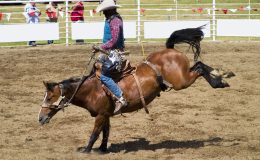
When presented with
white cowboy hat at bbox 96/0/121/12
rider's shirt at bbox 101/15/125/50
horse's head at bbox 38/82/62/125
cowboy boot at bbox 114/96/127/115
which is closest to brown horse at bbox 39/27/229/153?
horse's head at bbox 38/82/62/125

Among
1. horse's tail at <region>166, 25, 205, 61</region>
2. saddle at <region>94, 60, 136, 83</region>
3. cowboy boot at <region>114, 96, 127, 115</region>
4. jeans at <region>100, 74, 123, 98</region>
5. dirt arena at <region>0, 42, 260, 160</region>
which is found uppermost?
horse's tail at <region>166, 25, 205, 61</region>

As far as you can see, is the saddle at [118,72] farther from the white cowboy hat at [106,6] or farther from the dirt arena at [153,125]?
the dirt arena at [153,125]

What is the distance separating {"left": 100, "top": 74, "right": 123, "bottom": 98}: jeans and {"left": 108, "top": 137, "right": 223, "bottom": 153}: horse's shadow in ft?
2.67

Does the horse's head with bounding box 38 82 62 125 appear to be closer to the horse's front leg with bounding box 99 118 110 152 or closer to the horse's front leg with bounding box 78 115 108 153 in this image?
the horse's front leg with bounding box 78 115 108 153

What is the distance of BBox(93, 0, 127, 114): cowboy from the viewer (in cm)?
686

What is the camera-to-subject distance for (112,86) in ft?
22.6

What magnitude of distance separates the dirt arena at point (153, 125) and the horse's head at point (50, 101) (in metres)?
0.48

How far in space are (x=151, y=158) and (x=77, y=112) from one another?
3161 mm

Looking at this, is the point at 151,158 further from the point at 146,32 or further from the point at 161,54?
the point at 146,32

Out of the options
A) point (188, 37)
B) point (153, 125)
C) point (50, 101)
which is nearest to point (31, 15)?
point (153, 125)

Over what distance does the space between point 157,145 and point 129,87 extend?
0.96 meters

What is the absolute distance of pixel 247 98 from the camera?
10367mm

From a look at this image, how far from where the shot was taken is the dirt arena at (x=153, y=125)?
7.01 m

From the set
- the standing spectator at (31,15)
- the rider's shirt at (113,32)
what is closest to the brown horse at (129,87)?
the rider's shirt at (113,32)
